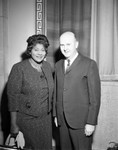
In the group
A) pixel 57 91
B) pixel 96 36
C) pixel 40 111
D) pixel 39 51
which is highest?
pixel 96 36

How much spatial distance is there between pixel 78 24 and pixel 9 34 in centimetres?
98

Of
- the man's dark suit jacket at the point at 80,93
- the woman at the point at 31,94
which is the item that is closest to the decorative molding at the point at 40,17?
the woman at the point at 31,94

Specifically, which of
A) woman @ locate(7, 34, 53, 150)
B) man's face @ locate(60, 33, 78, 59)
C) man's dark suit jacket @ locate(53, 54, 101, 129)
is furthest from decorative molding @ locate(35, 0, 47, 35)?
man's dark suit jacket @ locate(53, 54, 101, 129)

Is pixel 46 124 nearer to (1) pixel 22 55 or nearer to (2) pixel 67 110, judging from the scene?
(2) pixel 67 110

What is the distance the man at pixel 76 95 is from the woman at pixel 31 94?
0.48ft

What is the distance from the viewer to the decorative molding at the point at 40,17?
2549 millimetres

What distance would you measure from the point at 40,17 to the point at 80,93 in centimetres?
125

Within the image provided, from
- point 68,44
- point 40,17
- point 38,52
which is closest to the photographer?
point 68,44

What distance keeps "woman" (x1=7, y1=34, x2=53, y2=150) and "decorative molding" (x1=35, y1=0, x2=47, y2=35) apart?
67cm

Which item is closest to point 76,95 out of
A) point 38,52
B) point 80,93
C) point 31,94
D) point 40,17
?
point 80,93

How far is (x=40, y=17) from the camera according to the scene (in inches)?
102

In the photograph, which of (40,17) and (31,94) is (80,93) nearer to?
(31,94)

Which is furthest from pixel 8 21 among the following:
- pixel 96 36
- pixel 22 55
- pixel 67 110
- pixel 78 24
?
pixel 67 110

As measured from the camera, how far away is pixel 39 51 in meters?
→ 1.91
